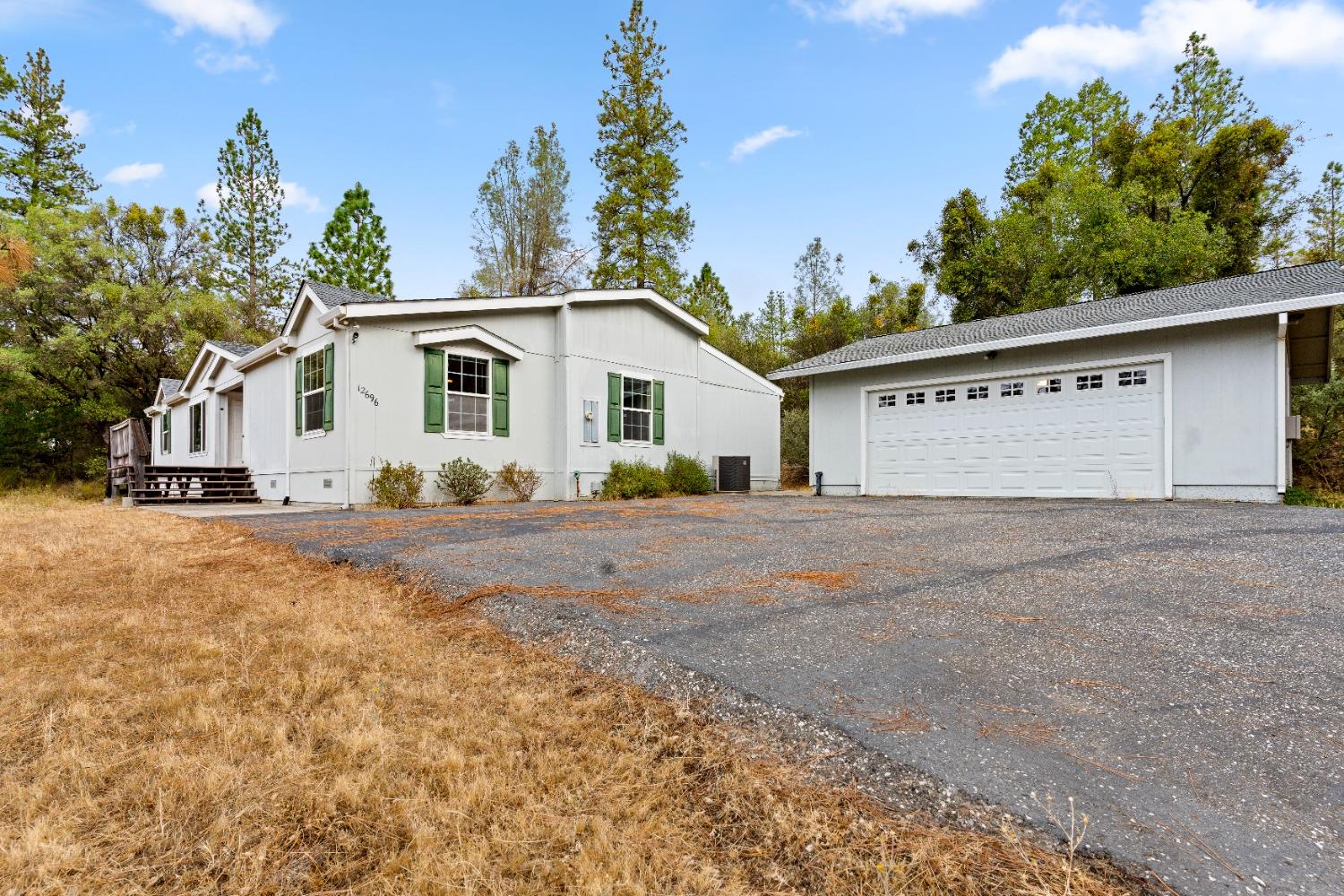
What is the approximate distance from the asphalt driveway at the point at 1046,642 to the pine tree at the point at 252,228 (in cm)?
2203

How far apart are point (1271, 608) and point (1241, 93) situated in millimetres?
26770

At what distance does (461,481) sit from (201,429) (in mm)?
10730

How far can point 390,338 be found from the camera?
9773 millimetres

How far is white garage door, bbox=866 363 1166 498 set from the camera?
28.5 feet

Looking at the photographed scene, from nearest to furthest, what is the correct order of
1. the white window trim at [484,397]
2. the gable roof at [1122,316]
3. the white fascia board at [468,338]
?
1. the gable roof at [1122,316]
2. the white fascia board at [468,338]
3. the white window trim at [484,397]

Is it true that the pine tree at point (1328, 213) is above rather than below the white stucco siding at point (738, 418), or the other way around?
above

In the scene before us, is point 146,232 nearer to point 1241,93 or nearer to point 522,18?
point 522,18

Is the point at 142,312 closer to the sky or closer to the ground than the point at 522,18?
closer to the ground

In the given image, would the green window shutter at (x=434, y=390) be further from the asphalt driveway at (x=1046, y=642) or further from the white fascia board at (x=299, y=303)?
the asphalt driveway at (x=1046, y=642)

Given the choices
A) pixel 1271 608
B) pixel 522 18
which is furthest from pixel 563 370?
pixel 1271 608

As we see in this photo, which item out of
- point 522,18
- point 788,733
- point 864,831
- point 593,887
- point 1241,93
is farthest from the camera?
point 1241,93

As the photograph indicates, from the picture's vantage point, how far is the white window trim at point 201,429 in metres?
15.3

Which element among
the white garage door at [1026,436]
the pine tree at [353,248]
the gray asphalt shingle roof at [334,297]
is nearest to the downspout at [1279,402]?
the white garage door at [1026,436]

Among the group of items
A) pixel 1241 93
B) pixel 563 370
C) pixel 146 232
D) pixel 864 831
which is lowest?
pixel 864 831
